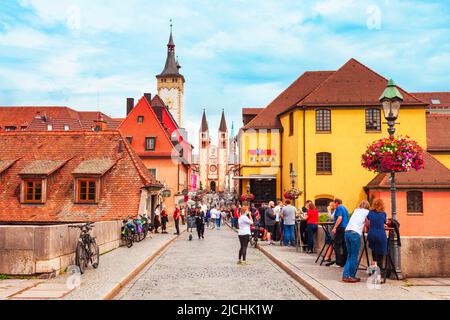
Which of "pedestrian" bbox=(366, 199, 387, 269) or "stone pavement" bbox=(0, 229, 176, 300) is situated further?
"pedestrian" bbox=(366, 199, 387, 269)

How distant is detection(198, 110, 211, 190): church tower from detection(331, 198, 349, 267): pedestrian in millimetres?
159225

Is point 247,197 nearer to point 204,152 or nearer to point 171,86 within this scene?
point 171,86

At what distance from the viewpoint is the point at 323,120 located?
→ 3738 centimetres

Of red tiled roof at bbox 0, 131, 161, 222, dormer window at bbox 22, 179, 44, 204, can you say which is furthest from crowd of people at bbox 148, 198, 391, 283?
dormer window at bbox 22, 179, 44, 204

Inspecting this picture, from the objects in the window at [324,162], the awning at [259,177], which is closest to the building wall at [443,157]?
the window at [324,162]

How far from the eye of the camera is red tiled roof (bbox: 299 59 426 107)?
3688 cm

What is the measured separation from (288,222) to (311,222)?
90.2 inches

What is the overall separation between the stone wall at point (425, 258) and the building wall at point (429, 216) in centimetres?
2267

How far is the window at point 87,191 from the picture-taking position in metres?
26.7

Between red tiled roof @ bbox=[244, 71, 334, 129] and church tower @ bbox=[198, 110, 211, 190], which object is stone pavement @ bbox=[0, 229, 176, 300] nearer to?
red tiled roof @ bbox=[244, 71, 334, 129]

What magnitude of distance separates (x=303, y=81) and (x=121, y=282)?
37392mm

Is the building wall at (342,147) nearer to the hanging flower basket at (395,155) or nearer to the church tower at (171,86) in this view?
the hanging flower basket at (395,155)
